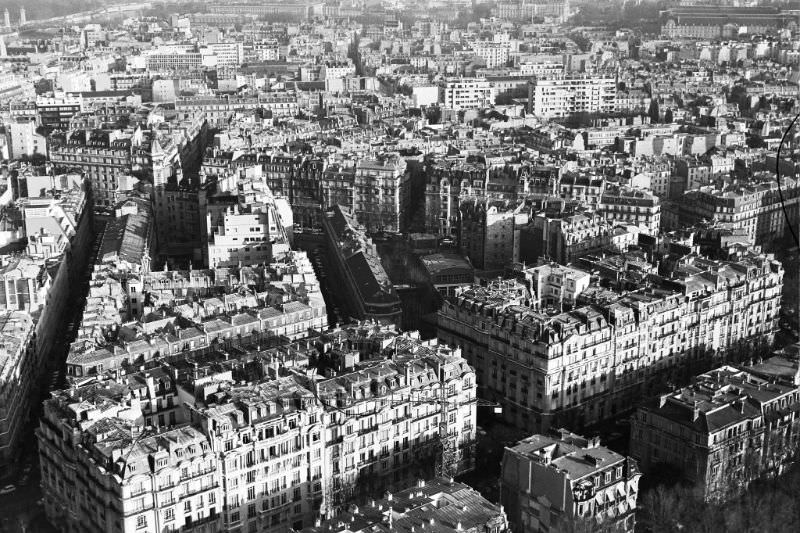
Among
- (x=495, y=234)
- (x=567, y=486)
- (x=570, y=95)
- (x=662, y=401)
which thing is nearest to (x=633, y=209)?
(x=495, y=234)

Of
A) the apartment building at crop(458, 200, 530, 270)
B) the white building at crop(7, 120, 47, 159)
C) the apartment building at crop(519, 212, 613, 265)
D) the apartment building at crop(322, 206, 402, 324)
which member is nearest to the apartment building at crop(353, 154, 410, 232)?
the apartment building at crop(322, 206, 402, 324)

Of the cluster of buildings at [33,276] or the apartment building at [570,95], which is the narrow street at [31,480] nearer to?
the cluster of buildings at [33,276]

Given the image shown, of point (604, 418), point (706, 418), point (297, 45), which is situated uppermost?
point (297, 45)

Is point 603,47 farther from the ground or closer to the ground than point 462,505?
farther from the ground

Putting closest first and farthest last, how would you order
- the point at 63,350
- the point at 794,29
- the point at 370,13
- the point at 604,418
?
the point at 604,418, the point at 63,350, the point at 794,29, the point at 370,13

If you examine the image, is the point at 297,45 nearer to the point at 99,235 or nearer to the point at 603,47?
the point at 603,47

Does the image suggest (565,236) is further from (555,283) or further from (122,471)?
(122,471)

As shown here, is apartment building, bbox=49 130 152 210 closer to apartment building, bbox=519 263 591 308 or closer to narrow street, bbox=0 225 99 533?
narrow street, bbox=0 225 99 533

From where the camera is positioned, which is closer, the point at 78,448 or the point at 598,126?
the point at 78,448

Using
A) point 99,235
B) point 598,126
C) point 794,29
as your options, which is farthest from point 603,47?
point 99,235
